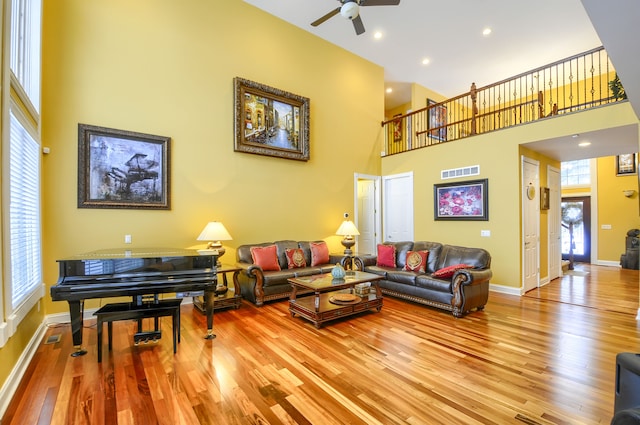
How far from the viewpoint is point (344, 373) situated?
2.46 meters

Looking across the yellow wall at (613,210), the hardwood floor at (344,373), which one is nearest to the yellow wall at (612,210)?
the yellow wall at (613,210)

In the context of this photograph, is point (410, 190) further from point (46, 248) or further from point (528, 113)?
point (46, 248)

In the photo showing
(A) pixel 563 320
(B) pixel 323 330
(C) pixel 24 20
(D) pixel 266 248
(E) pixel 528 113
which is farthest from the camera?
(E) pixel 528 113

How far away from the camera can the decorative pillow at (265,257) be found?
480 cm

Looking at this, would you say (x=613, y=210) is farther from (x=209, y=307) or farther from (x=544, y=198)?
(x=209, y=307)

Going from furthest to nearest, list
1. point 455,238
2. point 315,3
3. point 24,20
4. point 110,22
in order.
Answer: point 455,238 < point 315,3 < point 110,22 < point 24,20

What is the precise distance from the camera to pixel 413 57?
7160 millimetres

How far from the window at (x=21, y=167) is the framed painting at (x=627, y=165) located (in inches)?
460

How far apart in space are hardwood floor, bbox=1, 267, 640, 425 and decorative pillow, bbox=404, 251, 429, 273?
101 cm

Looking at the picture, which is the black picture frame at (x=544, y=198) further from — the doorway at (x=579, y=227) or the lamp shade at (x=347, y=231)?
the lamp shade at (x=347, y=231)

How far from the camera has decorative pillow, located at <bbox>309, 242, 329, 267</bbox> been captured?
5.49m

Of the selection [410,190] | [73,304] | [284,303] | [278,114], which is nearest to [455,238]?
[410,190]

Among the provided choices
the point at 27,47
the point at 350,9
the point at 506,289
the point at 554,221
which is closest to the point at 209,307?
the point at 27,47

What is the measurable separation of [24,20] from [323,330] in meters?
4.62
